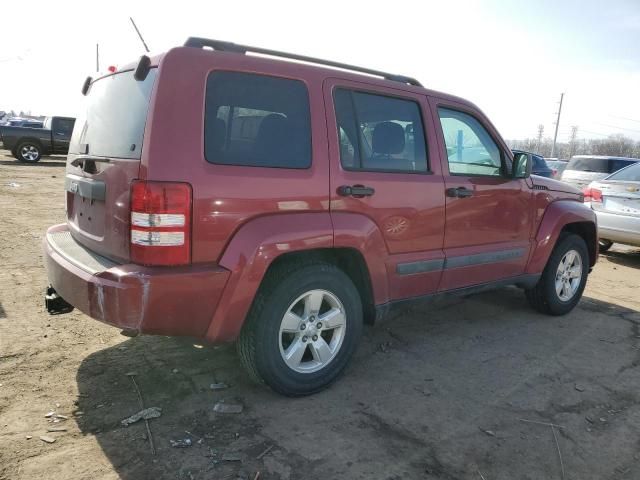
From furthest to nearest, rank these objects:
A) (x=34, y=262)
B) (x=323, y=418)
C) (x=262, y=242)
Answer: (x=34, y=262)
(x=323, y=418)
(x=262, y=242)

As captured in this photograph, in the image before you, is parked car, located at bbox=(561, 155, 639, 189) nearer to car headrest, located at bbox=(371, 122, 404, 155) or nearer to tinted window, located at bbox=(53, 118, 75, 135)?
car headrest, located at bbox=(371, 122, 404, 155)

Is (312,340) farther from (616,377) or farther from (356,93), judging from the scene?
(616,377)

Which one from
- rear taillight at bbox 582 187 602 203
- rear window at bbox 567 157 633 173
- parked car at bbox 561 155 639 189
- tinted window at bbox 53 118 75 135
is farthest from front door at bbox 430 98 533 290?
tinted window at bbox 53 118 75 135

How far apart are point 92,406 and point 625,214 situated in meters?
7.24

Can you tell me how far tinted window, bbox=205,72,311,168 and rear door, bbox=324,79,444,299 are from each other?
0.72 ft

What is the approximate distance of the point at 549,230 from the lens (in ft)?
15.3

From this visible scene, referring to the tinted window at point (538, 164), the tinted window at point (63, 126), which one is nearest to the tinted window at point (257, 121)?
the tinted window at point (538, 164)

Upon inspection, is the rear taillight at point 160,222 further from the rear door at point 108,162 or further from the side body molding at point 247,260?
the side body molding at point 247,260

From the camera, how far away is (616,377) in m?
3.68

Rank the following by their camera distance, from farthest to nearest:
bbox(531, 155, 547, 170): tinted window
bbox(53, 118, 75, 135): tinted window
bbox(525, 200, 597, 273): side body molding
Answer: bbox(53, 118, 75, 135): tinted window
bbox(531, 155, 547, 170): tinted window
bbox(525, 200, 597, 273): side body molding

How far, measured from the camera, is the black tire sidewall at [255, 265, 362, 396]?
9.48 feet

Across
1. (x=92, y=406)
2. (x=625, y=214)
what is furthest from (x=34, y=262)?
(x=625, y=214)

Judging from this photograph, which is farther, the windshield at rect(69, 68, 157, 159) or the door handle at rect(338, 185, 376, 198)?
the door handle at rect(338, 185, 376, 198)

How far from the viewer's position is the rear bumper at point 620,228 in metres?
7.05
